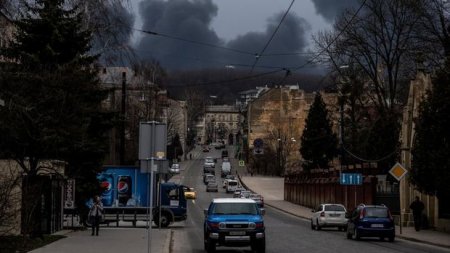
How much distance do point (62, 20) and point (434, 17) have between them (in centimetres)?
2505

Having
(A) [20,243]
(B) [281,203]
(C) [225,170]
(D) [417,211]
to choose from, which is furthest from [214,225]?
(C) [225,170]

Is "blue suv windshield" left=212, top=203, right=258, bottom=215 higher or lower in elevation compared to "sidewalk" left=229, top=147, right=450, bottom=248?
higher

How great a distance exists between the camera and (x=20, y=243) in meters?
22.7

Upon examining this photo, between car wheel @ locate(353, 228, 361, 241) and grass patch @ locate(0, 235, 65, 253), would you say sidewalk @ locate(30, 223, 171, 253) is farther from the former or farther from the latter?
car wheel @ locate(353, 228, 361, 241)

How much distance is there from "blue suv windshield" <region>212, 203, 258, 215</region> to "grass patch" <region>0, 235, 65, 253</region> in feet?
18.9

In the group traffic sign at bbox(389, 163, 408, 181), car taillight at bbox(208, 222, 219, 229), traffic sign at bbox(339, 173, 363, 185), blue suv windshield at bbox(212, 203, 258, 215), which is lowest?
car taillight at bbox(208, 222, 219, 229)

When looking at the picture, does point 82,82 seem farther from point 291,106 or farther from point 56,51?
point 291,106

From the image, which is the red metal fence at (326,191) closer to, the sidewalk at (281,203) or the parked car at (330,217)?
the sidewalk at (281,203)

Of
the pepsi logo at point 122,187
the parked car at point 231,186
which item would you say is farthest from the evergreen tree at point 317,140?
the pepsi logo at point 122,187

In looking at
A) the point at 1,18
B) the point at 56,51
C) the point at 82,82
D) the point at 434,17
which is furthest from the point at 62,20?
the point at 434,17

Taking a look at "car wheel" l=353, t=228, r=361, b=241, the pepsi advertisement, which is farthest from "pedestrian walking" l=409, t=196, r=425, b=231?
the pepsi advertisement

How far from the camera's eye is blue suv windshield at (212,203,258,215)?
23.4 m

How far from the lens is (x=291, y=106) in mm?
142250

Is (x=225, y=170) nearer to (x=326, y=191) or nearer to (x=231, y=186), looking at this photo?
(x=231, y=186)
